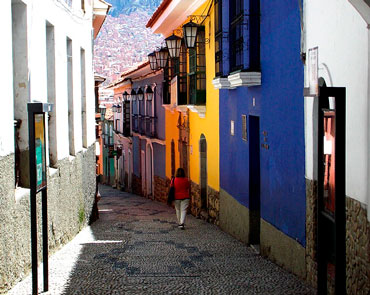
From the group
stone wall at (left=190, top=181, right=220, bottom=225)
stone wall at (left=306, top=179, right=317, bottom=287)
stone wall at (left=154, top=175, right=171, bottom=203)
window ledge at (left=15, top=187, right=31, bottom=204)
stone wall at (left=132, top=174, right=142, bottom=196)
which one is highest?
window ledge at (left=15, top=187, right=31, bottom=204)

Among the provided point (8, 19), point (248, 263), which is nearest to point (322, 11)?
point (8, 19)

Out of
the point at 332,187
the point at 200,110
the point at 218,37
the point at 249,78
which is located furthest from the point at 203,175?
the point at 332,187

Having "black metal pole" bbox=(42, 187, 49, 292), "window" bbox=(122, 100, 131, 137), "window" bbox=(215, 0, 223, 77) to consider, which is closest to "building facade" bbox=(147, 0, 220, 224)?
"window" bbox=(215, 0, 223, 77)

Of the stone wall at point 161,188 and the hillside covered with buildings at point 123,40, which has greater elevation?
the hillside covered with buildings at point 123,40

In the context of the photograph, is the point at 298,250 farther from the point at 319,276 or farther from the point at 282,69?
the point at 319,276

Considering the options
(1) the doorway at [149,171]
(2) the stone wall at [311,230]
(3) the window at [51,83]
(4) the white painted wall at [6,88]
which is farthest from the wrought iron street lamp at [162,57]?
(4) the white painted wall at [6,88]

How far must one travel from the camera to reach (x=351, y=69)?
5973 mm

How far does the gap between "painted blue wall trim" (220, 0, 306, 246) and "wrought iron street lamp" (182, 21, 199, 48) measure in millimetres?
3699

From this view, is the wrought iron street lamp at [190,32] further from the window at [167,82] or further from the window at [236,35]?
the window at [167,82]

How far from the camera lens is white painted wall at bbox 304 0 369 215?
5.58 meters

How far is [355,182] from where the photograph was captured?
5859 millimetres

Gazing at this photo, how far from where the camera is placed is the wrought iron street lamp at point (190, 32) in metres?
15.1

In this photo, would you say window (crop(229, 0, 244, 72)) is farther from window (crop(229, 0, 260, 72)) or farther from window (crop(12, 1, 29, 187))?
window (crop(12, 1, 29, 187))

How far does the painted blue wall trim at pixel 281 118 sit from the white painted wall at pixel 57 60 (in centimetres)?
312
